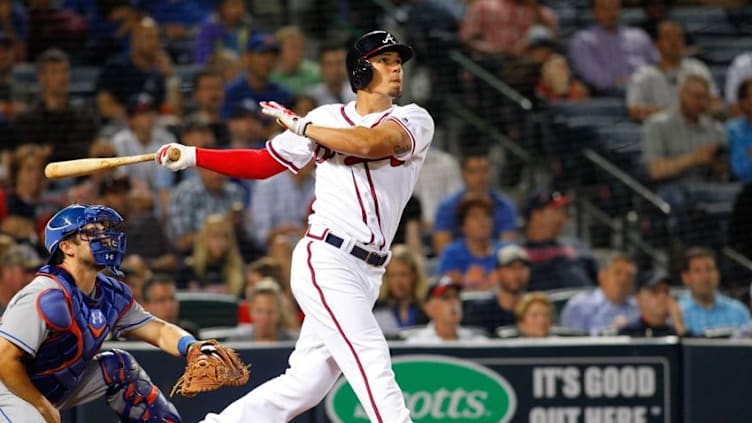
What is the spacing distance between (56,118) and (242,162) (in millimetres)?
4580

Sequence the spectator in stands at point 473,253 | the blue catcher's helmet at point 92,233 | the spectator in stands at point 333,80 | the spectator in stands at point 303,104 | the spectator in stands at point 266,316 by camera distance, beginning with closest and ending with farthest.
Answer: the blue catcher's helmet at point 92,233 < the spectator in stands at point 266,316 < the spectator in stands at point 473,253 < the spectator in stands at point 303,104 < the spectator in stands at point 333,80

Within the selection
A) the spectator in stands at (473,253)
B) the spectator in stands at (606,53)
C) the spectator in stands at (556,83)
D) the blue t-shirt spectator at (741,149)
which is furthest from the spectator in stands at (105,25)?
the blue t-shirt spectator at (741,149)

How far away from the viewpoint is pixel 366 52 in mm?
5102

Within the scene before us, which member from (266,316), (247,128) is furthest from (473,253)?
(266,316)

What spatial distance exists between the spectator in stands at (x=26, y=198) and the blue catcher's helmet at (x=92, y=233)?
11.9 ft

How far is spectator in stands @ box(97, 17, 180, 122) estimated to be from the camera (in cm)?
992

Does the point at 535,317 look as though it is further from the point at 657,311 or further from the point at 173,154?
the point at 173,154

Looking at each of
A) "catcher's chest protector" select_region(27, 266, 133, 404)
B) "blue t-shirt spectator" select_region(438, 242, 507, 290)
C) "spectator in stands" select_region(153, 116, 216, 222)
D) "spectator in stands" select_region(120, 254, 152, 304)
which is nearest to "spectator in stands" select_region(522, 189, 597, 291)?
"blue t-shirt spectator" select_region(438, 242, 507, 290)

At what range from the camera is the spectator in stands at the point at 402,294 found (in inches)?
318

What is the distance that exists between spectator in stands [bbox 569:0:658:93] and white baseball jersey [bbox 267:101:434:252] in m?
5.68

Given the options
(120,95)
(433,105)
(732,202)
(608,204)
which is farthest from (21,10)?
(732,202)

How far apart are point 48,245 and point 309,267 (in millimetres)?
857

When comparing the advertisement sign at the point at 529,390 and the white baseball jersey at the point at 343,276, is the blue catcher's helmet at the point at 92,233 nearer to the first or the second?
the white baseball jersey at the point at 343,276

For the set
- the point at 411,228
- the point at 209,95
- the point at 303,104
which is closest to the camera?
the point at 411,228
